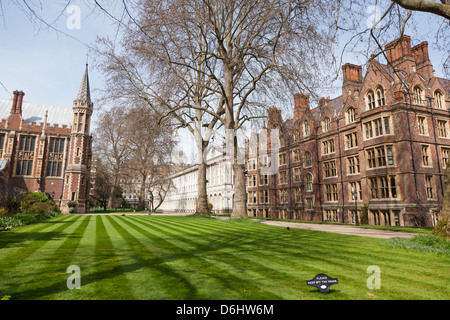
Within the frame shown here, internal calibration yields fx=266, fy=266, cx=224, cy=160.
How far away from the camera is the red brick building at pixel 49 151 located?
44.1 metres

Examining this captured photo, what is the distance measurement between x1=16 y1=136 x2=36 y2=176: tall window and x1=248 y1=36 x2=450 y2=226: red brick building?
45.9 metres

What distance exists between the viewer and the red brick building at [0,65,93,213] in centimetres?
4406

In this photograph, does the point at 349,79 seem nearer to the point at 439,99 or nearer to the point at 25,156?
the point at 439,99

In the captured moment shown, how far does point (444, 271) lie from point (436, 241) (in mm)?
3258

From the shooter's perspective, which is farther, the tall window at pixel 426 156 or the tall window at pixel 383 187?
the tall window at pixel 426 156

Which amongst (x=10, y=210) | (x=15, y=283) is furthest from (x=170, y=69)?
(x=15, y=283)

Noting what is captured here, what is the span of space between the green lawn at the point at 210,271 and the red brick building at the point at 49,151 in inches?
1621

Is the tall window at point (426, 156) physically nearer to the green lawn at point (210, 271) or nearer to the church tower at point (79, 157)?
the green lawn at point (210, 271)

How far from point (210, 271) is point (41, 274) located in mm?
2911

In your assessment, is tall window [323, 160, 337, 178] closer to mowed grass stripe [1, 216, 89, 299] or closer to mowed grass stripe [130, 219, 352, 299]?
mowed grass stripe [130, 219, 352, 299]

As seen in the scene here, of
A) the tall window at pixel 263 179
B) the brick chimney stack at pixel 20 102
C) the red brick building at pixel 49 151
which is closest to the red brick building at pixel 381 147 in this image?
the tall window at pixel 263 179

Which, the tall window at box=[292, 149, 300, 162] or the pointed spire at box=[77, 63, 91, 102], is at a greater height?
the pointed spire at box=[77, 63, 91, 102]

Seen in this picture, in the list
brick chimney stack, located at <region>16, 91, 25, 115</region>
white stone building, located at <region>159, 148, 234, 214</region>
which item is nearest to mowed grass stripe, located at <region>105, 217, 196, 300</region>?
white stone building, located at <region>159, 148, 234, 214</region>
